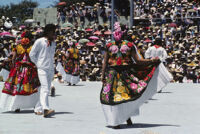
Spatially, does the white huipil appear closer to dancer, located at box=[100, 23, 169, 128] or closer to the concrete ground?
the concrete ground

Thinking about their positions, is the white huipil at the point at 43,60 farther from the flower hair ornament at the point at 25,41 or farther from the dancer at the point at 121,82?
the dancer at the point at 121,82

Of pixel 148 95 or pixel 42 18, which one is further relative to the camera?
pixel 42 18

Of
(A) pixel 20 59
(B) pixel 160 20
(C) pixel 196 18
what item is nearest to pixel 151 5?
(B) pixel 160 20

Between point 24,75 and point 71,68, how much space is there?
36.3 ft

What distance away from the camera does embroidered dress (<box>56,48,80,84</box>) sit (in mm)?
22872

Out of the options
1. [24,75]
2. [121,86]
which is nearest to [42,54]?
[24,75]

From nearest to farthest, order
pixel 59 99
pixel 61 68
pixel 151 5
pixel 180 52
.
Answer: pixel 59 99 < pixel 61 68 < pixel 180 52 < pixel 151 5

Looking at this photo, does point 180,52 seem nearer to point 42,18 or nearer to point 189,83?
point 189,83

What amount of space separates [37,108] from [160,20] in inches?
925

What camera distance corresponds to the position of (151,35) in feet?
100

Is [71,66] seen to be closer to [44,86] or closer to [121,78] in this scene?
[44,86]

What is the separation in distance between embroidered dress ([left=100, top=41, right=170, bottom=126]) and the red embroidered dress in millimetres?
2720

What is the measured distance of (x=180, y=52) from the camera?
26938mm

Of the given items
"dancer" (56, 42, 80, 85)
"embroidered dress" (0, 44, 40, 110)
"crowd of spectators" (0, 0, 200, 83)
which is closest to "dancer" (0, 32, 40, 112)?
"embroidered dress" (0, 44, 40, 110)
